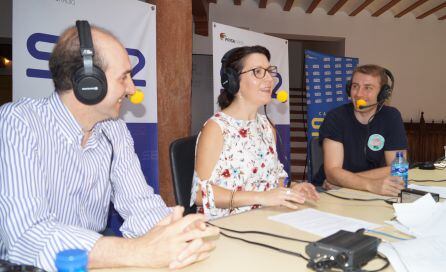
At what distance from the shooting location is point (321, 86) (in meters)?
5.53

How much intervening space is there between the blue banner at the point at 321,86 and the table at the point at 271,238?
3.81 meters

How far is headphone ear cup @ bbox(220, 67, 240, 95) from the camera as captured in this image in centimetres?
187

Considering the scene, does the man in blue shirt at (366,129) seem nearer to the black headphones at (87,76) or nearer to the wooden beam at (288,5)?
the black headphones at (87,76)

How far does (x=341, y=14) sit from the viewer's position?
22.4 feet

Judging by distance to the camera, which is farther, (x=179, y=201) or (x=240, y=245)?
(x=179, y=201)

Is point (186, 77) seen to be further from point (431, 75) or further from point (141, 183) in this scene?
point (431, 75)

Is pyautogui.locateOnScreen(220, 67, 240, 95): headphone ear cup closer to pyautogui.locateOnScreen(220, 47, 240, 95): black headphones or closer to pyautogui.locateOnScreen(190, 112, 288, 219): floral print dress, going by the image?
pyautogui.locateOnScreen(220, 47, 240, 95): black headphones

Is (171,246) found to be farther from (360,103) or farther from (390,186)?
(360,103)

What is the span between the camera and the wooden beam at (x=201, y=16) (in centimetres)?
495

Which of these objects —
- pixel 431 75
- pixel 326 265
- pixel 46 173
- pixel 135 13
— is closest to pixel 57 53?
pixel 46 173

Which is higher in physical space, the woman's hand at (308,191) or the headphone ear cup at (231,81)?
the headphone ear cup at (231,81)

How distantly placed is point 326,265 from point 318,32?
6.46 m

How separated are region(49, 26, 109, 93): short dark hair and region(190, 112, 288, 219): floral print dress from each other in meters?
0.70

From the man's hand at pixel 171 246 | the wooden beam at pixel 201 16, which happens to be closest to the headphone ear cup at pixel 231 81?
the man's hand at pixel 171 246
